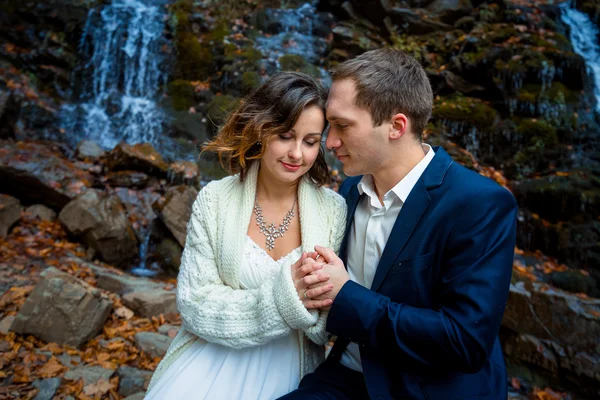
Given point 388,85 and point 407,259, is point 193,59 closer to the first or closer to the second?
A: point 388,85

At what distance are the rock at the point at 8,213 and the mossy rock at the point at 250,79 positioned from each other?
5.08 meters

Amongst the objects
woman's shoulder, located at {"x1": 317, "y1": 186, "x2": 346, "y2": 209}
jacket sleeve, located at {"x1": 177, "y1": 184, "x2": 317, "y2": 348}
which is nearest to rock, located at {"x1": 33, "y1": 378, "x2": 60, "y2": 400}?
jacket sleeve, located at {"x1": 177, "y1": 184, "x2": 317, "y2": 348}

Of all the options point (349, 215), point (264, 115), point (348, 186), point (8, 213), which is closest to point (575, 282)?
point (348, 186)

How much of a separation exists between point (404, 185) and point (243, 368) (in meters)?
Result: 1.18

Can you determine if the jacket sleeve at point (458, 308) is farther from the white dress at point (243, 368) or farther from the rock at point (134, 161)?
the rock at point (134, 161)

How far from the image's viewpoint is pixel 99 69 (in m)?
10.2

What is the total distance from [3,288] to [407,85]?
4383 mm

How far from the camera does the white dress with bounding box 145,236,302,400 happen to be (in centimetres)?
186

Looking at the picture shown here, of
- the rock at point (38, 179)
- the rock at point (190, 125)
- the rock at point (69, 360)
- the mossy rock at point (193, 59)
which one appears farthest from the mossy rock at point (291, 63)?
the rock at point (69, 360)

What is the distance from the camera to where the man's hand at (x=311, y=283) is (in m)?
1.72

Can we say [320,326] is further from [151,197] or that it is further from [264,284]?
[151,197]

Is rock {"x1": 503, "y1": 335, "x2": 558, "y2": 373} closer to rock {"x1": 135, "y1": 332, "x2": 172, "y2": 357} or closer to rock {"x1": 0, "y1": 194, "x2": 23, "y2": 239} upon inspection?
rock {"x1": 135, "y1": 332, "x2": 172, "y2": 357}

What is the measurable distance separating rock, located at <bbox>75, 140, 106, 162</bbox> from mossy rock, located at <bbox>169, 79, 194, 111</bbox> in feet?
8.47

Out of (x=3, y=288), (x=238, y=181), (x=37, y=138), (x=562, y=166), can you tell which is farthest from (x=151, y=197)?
(x=562, y=166)
